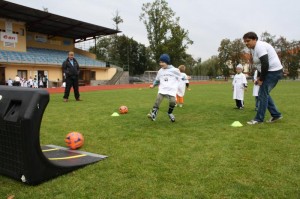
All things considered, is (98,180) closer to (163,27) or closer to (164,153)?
(164,153)

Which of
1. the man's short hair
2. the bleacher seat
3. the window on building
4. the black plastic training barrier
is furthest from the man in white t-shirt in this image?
A: the window on building

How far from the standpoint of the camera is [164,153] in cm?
438

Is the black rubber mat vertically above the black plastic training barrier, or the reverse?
the black plastic training barrier

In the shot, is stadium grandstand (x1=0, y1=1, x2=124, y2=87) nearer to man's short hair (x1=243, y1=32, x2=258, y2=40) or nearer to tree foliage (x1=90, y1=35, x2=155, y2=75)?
tree foliage (x1=90, y1=35, x2=155, y2=75)

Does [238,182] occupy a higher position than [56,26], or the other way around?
[56,26]

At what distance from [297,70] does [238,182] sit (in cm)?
8174

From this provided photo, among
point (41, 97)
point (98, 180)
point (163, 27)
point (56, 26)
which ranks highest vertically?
point (163, 27)

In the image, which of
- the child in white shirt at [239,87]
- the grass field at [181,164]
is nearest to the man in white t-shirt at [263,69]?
the grass field at [181,164]

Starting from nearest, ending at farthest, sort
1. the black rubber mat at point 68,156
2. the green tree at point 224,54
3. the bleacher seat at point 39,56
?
the black rubber mat at point 68,156 < the bleacher seat at point 39,56 < the green tree at point 224,54

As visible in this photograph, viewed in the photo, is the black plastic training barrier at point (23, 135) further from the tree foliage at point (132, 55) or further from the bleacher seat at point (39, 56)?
the tree foliage at point (132, 55)

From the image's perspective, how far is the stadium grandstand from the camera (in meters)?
34.5

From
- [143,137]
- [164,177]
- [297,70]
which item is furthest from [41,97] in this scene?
[297,70]

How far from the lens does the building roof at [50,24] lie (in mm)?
33322

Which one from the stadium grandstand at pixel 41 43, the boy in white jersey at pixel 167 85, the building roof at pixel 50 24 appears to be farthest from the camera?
the stadium grandstand at pixel 41 43
